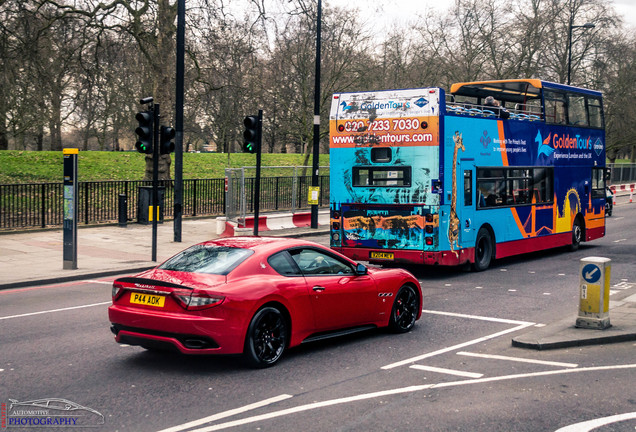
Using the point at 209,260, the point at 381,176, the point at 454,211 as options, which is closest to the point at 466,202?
the point at 454,211

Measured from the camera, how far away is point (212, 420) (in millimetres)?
5875

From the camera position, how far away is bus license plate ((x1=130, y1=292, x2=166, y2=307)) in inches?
287

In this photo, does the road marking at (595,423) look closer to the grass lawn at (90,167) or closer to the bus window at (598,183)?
the bus window at (598,183)

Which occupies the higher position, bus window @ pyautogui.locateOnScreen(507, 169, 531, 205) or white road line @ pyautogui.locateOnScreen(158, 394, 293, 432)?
bus window @ pyautogui.locateOnScreen(507, 169, 531, 205)

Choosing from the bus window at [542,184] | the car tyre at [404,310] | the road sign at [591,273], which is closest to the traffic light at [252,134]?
the bus window at [542,184]

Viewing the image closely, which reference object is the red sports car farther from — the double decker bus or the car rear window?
the double decker bus

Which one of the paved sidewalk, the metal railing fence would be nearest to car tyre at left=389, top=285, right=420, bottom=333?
the paved sidewalk

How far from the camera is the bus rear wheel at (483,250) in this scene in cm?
1573

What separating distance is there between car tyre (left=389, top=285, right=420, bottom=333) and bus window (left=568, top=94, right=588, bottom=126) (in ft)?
36.0

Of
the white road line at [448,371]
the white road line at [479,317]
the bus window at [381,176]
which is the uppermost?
the bus window at [381,176]

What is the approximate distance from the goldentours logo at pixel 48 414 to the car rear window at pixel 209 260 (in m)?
1.94

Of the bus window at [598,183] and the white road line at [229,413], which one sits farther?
the bus window at [598,183]

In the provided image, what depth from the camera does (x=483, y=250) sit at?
52.4ft

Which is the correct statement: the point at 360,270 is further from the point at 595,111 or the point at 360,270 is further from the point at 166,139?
the point at 595,111
